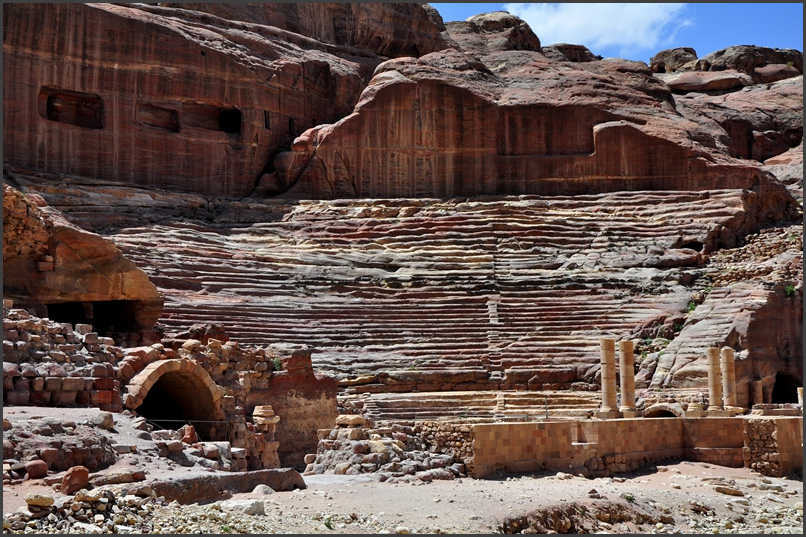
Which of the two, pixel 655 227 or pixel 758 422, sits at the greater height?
pixel 655 227

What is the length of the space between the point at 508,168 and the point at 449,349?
49.0 feet

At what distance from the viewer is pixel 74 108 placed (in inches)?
1431

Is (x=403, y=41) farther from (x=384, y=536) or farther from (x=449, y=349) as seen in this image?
(x=384, y=536)

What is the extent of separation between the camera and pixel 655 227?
33.2 m

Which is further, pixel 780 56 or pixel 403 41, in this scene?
pixel 780 56

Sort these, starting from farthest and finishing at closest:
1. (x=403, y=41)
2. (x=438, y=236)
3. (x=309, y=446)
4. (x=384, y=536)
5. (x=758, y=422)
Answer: (x=403, y=41) < (x=438, y=236) < (x=309, y=446) < (x=758, y=422) < (x=384, y=536)

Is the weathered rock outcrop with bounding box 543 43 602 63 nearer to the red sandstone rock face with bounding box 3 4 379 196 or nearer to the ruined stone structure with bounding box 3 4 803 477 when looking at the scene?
the ruined stone structure with bounding box 3 4 803 477

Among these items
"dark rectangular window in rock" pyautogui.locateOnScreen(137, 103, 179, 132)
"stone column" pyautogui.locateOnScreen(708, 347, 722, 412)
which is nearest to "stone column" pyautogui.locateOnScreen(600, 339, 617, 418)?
"stone column" pyautogui.locateOnScreen(708, 347, 722, 412)

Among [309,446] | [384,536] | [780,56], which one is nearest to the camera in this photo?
[384,536]

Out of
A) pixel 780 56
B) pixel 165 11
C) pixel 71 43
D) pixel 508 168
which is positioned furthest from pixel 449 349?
pixel 780 56

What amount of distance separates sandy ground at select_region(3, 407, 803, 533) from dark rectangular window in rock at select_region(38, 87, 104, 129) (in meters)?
26.9

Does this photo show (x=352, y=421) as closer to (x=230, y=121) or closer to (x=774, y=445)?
(x=774, y=445)

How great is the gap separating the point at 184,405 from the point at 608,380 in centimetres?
907

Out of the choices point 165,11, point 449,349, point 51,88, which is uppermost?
point 165,11
